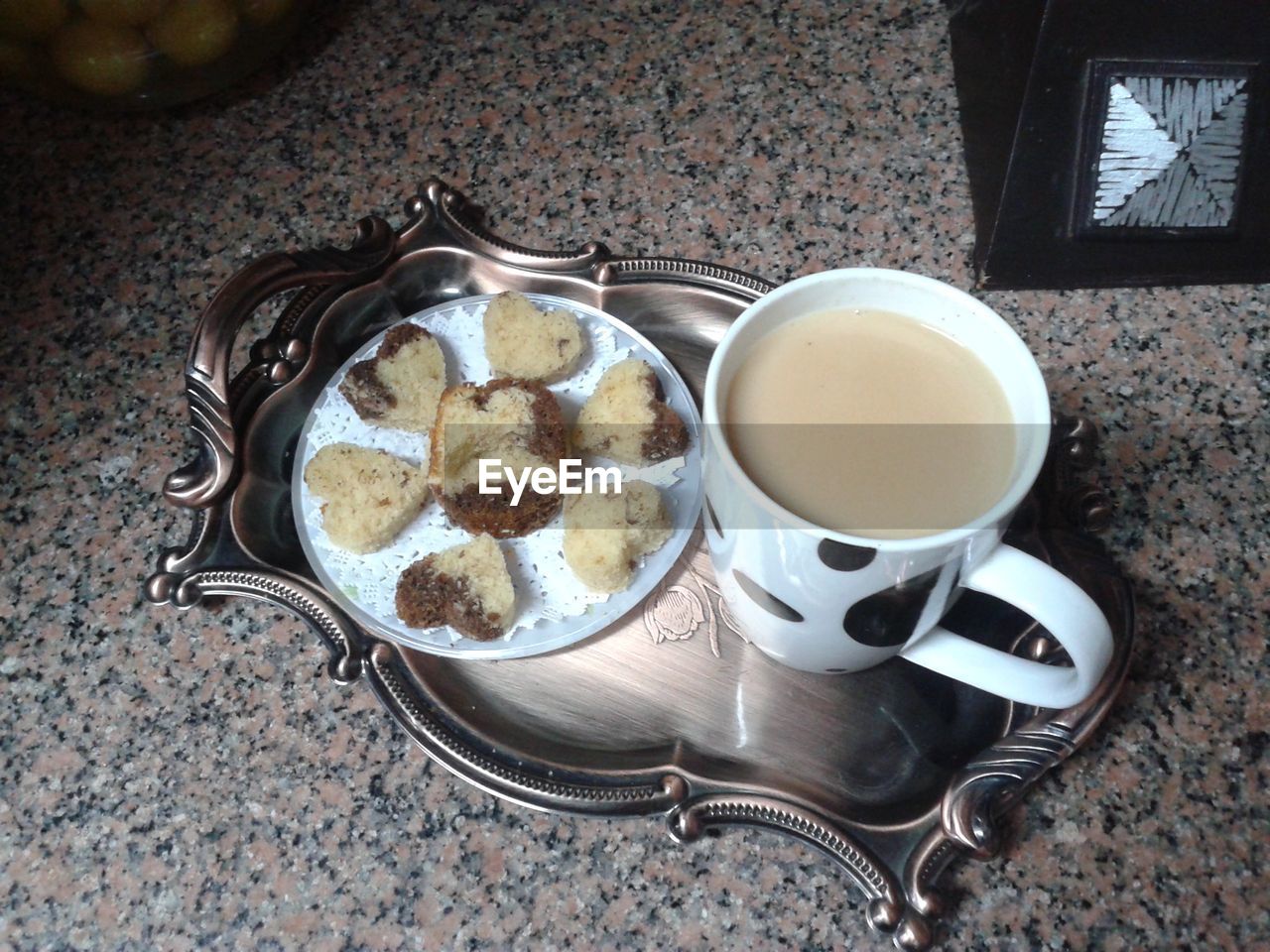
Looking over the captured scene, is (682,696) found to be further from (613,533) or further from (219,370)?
(219,370)

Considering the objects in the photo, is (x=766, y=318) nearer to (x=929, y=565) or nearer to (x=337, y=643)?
(x=929, y=565)

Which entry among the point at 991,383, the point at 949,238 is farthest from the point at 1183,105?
the point at 991,383

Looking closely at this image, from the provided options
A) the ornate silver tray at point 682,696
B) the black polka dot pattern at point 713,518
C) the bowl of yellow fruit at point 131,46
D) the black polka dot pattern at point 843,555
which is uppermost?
the bowl of yellow fruit at point 131,46

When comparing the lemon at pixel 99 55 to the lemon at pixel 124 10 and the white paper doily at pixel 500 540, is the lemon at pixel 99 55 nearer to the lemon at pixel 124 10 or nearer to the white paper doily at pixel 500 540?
the lemon at pixel 124 10

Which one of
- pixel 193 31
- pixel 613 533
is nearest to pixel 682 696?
pixel 613 533

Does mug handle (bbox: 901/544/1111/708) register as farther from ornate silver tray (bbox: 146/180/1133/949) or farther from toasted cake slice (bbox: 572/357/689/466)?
toasted cake slice (bbox: 572/357/689/466)

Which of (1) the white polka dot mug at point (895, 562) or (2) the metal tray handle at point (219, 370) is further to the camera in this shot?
(2) the metal tray handle at point (219, 370)

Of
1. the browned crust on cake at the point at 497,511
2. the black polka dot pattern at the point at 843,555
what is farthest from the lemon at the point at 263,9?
the black polka dot pattern at the point at 843,555

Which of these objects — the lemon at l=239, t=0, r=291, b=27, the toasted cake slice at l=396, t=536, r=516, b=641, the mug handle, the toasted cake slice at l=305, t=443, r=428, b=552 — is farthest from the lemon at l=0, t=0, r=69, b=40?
the mug handle
